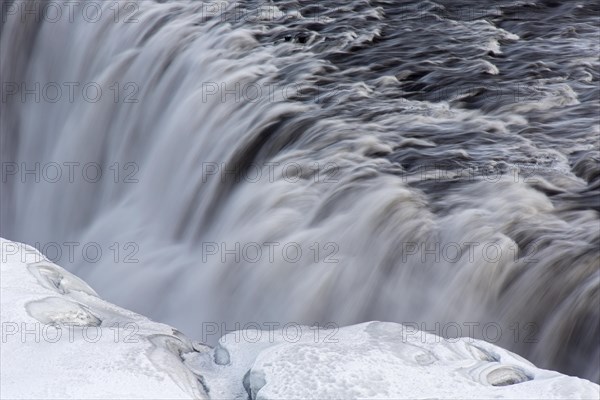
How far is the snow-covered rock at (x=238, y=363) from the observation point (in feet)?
7.07

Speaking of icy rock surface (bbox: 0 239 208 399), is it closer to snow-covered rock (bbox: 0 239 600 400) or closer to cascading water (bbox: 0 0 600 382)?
snow-covered rock (bbox: 0 239 600 400)

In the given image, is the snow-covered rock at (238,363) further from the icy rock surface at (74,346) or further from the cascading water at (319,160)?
the cascading water at (319,160)

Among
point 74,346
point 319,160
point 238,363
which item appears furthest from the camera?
point 319,160

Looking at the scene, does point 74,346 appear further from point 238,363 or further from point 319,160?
point 319,160

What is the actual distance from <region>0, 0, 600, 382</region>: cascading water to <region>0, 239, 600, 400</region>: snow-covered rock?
84 cm

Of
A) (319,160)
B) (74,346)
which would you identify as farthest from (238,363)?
(319,160)

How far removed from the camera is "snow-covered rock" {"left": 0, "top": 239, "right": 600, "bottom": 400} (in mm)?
2156

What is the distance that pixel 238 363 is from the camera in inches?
96.2

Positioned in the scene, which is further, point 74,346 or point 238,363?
point 238,363

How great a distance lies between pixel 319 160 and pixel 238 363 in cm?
189

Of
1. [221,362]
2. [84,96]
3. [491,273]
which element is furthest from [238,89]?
[221,362]

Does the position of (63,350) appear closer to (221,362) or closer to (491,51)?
(221,362)

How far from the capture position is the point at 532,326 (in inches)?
125

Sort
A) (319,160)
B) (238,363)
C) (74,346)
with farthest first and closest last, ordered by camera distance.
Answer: (319,160) < (238,363) < (74,346)
